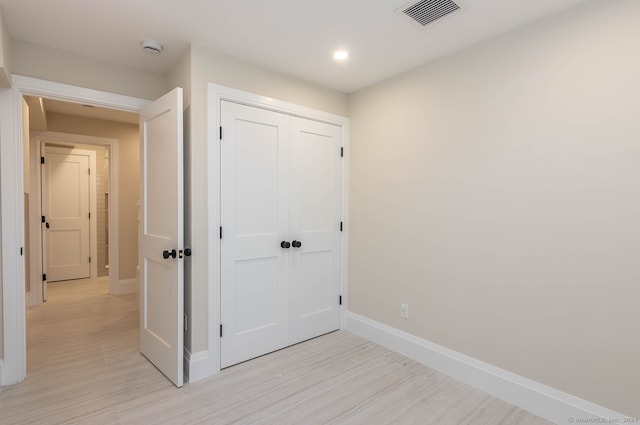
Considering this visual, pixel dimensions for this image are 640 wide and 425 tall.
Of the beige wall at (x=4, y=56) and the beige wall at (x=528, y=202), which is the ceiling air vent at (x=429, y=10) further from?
the beige wall at (x=4, y=56)

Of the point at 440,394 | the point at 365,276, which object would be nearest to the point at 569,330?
the point at 440,394

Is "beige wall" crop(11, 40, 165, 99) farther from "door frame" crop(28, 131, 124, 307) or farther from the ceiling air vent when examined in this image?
"door frame" crop(28, 131, 124, 307)

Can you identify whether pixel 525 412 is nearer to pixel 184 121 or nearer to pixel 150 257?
pixel 150 257

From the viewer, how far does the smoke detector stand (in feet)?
7.37

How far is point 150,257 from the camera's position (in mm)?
2574

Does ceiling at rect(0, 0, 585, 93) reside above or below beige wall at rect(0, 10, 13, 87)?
above

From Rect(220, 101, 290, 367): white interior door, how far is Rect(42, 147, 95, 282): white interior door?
4456 mm

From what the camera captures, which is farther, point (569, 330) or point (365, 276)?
A: point (365, 276)

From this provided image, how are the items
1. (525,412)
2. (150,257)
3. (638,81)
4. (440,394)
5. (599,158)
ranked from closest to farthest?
1. (638,81)
2. (599,158)
3. (525,412)
4. (440,394)
5. (150,257)

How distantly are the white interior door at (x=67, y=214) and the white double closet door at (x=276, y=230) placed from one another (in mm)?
4460

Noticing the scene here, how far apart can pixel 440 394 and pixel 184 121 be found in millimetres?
2705

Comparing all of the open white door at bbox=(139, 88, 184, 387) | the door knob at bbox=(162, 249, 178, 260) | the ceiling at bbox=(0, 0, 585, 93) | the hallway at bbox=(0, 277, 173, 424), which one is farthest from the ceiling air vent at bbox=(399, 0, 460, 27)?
the hallway at bbox=(0, 277, 173, 424)

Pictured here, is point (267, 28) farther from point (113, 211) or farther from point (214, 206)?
point (113, 211)

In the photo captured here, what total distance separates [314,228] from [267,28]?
172 cm
